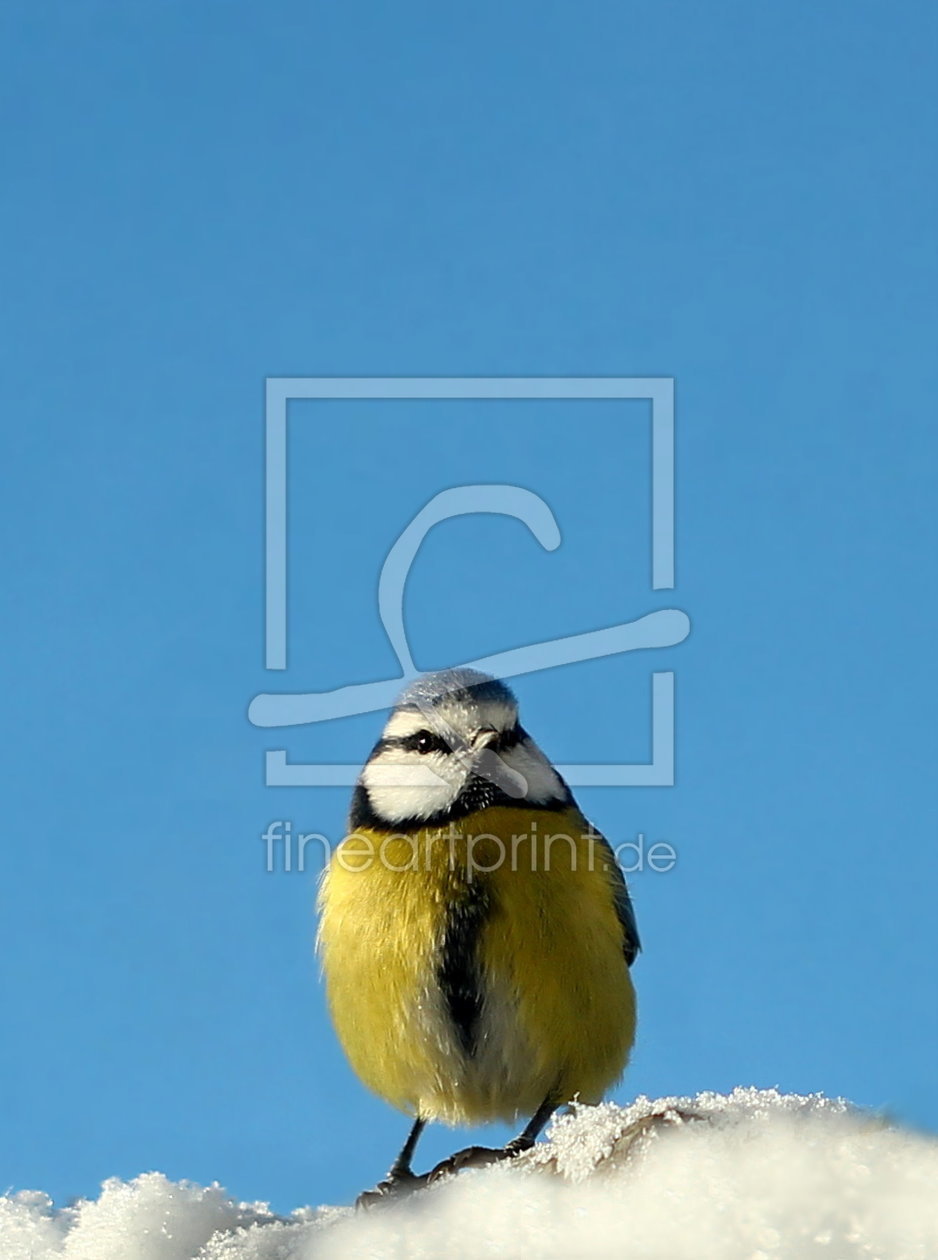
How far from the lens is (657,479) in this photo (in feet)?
22.9

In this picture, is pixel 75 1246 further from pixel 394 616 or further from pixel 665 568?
pixel 665 568

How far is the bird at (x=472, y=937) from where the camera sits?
13.2 ft

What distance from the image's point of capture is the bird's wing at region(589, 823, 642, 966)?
4.58m

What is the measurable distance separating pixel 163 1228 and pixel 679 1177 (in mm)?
1079

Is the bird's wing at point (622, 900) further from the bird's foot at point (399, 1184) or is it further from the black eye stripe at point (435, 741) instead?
the bird's foot at point (399, 1184)

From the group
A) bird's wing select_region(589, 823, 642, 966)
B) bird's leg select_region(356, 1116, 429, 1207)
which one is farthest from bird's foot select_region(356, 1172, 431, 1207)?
bird's wing select_region(589, 823, 642, 966)

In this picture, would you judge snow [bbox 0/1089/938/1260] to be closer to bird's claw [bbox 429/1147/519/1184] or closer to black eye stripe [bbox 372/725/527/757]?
bird's claw [bbox 429/1147/519/1184]

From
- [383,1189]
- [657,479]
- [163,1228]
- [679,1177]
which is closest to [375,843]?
[383,1189]

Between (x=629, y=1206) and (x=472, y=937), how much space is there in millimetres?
2189

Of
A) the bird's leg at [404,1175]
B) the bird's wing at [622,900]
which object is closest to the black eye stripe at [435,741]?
the bird's wing at [622,900]

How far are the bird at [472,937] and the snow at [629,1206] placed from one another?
142 cm

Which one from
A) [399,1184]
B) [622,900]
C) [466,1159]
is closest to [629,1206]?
[466,1159]

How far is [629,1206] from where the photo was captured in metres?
1.81

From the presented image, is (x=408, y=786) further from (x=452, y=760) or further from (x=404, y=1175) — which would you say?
(x=404, y=1175)
